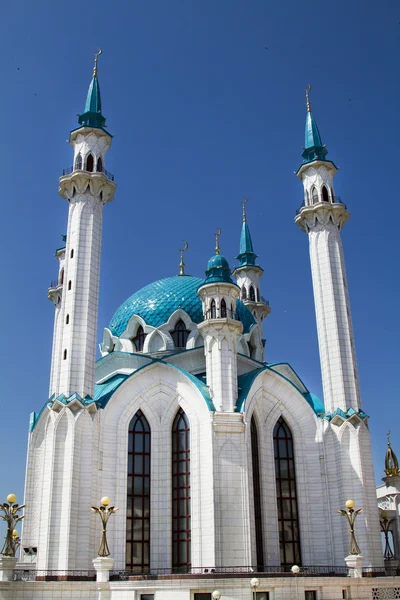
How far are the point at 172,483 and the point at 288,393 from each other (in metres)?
7.02

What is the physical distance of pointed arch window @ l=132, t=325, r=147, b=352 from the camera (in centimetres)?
3444

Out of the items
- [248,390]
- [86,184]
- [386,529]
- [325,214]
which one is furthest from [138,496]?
[325,214]

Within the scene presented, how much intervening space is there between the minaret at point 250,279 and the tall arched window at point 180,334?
27.0 ft

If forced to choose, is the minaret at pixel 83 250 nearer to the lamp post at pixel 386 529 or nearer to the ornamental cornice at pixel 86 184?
the ornamental cornice at pixel 86 184

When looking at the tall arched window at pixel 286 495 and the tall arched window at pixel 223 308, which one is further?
the tall arched window at pixel 223 308

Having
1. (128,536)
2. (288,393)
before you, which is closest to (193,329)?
(288,393)

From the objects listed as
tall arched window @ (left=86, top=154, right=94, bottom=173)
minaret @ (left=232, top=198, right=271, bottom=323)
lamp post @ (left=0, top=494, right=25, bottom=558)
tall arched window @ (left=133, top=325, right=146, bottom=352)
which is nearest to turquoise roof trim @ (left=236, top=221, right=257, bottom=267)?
minaret @ (left=232, top=198, right=271, bottom=323)

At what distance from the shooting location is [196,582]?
2117 centimetres

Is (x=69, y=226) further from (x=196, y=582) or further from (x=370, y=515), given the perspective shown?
(x=370, y=515)

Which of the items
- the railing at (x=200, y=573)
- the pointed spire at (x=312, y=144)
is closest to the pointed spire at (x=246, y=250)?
the pointed spire at (x=312, y=144)

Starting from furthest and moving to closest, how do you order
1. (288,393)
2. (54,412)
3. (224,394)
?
1. (288,393)
2. (224,394)
3. (54,412)

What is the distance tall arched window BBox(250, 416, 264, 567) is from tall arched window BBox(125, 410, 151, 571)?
Answer: 465 centimetres

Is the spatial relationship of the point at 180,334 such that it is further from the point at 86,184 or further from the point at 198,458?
the point at 86,184

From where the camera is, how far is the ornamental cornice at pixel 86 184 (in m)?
30.5
